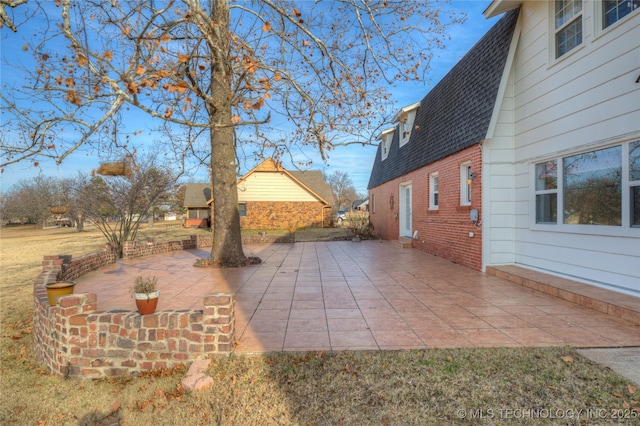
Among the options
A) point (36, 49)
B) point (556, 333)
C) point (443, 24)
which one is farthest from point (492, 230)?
point (36, 49)

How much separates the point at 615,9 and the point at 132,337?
24.8 feet

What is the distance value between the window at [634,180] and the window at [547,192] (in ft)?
4.60

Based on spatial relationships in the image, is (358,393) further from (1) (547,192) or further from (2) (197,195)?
(2) (197,195)

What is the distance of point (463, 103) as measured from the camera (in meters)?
8.50

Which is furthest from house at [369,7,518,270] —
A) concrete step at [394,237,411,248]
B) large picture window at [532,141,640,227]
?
large picture window at [532,141,640,227]

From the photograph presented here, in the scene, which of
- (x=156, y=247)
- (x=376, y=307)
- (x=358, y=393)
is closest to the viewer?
(x=358, y=393)

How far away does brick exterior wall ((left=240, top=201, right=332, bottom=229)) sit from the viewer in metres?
25.6

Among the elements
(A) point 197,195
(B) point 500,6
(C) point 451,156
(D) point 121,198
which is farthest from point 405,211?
(A) point 197,195

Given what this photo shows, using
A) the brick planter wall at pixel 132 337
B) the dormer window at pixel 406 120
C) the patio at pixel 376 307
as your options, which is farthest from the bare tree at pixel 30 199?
the brick planter wall at pixel 132 337

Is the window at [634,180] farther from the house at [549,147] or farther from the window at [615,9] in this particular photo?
the window at [615,9]

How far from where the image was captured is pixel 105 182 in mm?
10977

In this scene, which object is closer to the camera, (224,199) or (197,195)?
(224,199)

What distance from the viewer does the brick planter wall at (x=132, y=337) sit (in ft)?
11.3

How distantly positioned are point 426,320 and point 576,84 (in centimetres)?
457
